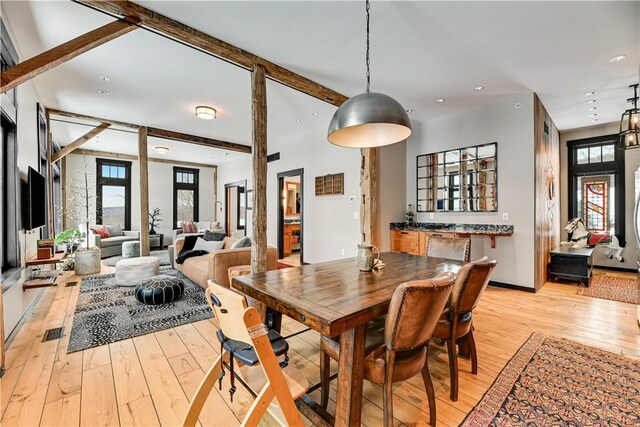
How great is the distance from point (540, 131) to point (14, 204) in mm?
7080

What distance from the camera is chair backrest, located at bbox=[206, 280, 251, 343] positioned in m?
1.21

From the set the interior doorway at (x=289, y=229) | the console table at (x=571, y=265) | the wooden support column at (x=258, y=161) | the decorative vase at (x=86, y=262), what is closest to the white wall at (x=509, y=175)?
the console table at (x=571, y=265)

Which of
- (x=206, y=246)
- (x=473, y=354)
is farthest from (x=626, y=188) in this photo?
(x=206, y=246)

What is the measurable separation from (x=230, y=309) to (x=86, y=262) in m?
5.57

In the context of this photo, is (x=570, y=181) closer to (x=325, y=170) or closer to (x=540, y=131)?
(x=540, y=131)

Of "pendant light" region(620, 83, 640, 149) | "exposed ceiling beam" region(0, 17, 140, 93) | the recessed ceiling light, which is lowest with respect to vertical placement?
"pendant light" region(620, 83, 640, 149)

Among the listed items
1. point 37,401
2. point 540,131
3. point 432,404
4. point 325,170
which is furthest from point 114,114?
point 540,131

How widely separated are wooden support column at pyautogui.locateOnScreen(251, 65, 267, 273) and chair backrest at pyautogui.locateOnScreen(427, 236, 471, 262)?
200cm

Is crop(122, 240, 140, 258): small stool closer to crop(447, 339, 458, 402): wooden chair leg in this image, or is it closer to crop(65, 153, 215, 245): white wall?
crop(65, 153, 215, 245): white wall

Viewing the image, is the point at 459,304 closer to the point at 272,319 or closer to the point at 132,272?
the point at 272,319

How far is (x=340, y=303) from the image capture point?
1.46m

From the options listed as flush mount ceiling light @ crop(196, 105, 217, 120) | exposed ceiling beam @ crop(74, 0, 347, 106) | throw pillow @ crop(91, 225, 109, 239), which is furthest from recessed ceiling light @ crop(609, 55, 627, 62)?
throw pillow @ crop(91, 225, 109, 239)

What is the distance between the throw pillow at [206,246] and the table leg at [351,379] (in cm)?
423

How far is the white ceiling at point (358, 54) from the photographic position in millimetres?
2492
